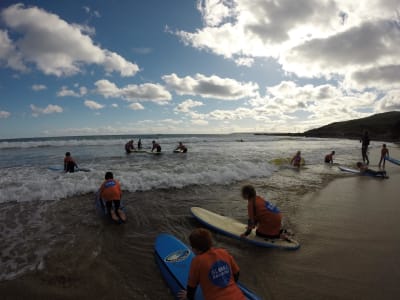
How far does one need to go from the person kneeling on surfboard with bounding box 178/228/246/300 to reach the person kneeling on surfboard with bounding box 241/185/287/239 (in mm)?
2189

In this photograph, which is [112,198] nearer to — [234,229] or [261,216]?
[234,229]

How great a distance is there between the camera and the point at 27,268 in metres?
3.93

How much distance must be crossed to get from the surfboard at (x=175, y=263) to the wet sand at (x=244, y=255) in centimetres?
15

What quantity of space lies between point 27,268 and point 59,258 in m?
0.47

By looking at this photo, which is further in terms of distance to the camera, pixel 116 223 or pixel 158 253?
pixel 116 223

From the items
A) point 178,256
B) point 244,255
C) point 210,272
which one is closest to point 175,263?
point 178,256

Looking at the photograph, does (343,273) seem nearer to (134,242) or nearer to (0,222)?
(134,242)

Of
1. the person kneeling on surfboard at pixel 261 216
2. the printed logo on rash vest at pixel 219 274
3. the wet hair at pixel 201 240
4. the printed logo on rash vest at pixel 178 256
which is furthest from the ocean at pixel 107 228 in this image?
the wet hair at pixel 201 240

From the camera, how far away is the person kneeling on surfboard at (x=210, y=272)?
228cm

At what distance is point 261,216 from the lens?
4.64 metres

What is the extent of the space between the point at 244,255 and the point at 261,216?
83cm

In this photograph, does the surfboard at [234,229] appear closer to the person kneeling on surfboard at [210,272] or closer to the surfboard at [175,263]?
the surfboard at [175,263]

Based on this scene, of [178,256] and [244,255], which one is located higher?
[178,256]

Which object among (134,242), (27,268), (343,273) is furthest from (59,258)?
(343,273)
